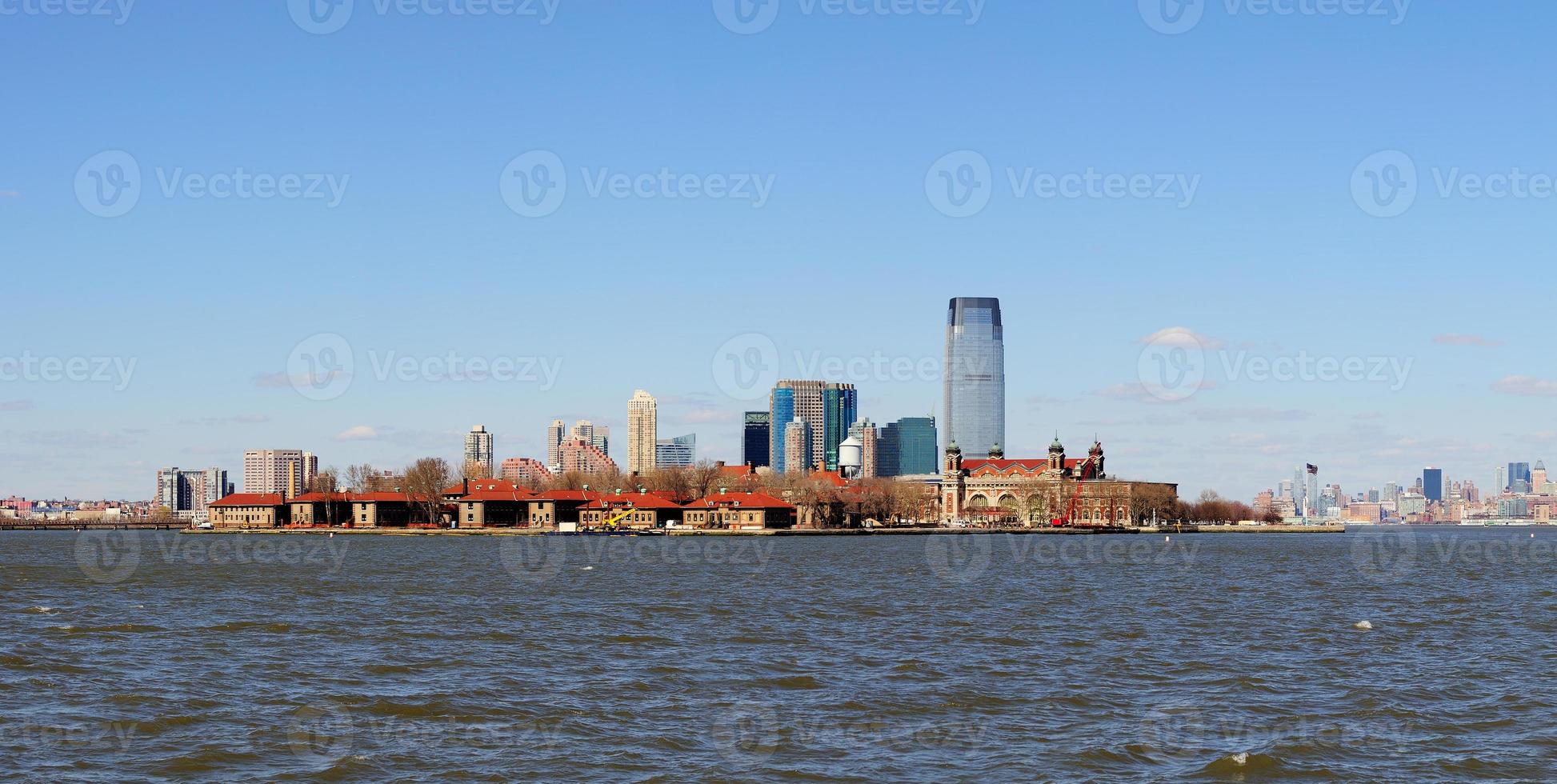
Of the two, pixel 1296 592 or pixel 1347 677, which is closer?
pixel 1347 677

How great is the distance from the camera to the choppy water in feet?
86.8

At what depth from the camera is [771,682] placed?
35281 mm

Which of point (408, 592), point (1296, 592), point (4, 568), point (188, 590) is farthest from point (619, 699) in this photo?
point (4, 568)

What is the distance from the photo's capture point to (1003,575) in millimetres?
88812

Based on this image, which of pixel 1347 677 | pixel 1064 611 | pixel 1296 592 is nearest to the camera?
pixel 1347 677

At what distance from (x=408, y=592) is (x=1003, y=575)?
119ft

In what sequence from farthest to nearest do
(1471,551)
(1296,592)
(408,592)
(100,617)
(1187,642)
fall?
(1471,551) → (1296,592) → (408,592) → (100,617) → (1187,642)

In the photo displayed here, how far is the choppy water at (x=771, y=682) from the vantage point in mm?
26469

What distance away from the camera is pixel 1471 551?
15738 cm

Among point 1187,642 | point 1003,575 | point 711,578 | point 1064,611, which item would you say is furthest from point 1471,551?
point 1187,642

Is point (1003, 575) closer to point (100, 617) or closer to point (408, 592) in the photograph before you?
point (408, 592)

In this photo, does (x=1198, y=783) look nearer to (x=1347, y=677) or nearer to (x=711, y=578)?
(x=1347, y=677)

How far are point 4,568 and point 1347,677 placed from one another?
3351 inches

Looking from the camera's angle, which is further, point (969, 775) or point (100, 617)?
point (100, 617)
